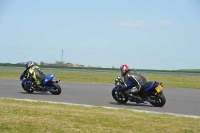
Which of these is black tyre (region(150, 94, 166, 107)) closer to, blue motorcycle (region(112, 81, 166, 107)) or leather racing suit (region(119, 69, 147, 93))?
blue motorcycle (region(112, 81, 166, 107))

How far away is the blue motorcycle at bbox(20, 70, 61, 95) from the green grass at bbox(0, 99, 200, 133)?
6.96 meters

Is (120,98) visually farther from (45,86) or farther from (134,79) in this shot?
(45,86)

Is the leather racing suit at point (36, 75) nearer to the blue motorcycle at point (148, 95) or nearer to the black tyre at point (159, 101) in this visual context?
the blue motorcycle at point (148, 95)

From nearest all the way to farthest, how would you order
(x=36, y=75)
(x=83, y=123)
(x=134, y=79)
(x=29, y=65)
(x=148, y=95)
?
(x=83, y=123), (x=148, y=95), (x=134, y=79), (x=36, y=75), (x=29, y=65)

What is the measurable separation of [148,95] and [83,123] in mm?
5422

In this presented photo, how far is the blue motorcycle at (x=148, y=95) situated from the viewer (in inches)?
523

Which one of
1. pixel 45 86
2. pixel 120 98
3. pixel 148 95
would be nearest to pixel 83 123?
pixel 148 95

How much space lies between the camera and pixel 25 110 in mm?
9758

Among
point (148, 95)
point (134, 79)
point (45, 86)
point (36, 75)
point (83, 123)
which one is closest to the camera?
point (83, 123)

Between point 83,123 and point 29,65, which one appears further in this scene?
point 29,65

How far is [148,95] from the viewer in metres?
13.6

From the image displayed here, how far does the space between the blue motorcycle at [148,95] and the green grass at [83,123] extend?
11.4 ft

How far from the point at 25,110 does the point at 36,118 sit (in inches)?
41.5

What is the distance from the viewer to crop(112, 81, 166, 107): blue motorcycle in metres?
13.3
